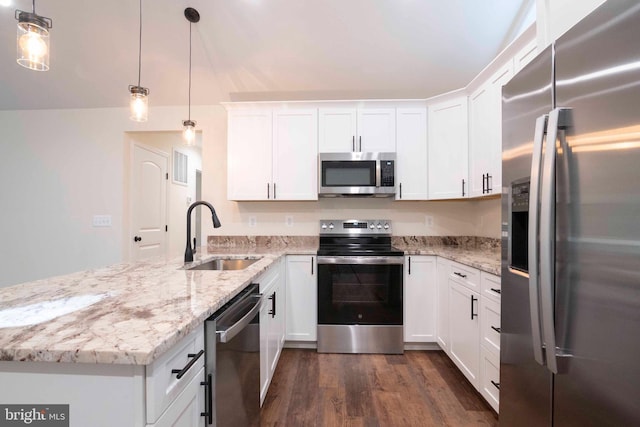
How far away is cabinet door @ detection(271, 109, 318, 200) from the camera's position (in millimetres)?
2848

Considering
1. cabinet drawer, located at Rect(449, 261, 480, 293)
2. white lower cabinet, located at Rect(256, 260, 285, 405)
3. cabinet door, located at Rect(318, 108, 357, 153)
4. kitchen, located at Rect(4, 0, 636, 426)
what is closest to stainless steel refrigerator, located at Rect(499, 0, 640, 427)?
cabinet drawer, located at Rect(449, 261, 480, 293)

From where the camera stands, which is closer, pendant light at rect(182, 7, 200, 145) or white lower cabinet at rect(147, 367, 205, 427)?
white lower cabinet at rect(147, 367, 205, 427)

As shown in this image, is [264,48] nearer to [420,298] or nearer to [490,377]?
[420,298]

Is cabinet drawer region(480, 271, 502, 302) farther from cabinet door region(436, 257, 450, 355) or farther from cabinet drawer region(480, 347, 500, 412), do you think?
cabinet door region(436, 257, 450, 355)

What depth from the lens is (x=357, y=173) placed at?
276 centimetres

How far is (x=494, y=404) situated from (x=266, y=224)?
→ 2.48 m

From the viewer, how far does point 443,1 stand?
7.32ft

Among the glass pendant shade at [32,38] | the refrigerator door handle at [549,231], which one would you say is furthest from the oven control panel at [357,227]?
the glass pendant shade at [32,38]

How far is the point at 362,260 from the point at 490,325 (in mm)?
1056

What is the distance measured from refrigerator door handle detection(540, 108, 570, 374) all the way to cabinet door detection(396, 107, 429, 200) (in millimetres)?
1969

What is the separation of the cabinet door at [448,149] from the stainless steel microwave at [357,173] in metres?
0.42

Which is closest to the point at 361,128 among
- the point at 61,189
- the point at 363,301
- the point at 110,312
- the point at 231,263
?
the point at 363,301

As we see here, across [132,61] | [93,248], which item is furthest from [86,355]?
[93,248]

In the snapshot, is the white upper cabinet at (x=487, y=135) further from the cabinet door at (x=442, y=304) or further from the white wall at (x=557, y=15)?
the white wall at (x=557, y=15)
